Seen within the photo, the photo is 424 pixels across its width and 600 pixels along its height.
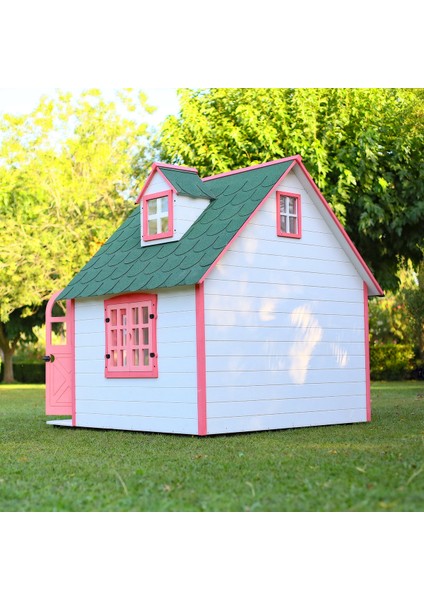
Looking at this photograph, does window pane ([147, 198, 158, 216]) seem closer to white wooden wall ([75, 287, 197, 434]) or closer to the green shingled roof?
the green shingled roof

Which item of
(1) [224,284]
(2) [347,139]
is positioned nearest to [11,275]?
(2) [347,139]

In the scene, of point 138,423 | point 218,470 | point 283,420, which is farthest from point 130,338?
point 218,470

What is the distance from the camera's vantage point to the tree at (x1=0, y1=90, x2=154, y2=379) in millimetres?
33250

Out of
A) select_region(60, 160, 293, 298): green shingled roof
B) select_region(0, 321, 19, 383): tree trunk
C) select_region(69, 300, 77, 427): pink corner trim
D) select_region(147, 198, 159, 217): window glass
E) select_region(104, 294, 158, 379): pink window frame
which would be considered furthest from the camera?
select_region(0, 321, 19, 383): tree trunk

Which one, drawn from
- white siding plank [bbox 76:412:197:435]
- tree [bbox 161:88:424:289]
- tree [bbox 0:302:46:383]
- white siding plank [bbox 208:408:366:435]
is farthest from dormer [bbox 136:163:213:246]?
tree [bbox 0:302:46:383]

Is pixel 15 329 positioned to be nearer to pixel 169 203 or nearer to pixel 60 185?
pixel 60 185

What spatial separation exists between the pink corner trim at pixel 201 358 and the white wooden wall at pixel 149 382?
12 centimetres

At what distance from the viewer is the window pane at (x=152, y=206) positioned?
15633 mm

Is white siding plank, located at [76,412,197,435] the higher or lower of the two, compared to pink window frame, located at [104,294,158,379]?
lower

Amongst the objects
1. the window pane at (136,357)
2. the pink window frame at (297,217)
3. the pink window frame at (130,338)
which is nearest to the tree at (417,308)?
the pink window frame at (297,217)

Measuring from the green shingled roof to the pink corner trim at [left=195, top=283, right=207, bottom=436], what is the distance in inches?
13.0

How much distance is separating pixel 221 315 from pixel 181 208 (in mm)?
2350

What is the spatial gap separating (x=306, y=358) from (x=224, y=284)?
2244mm
